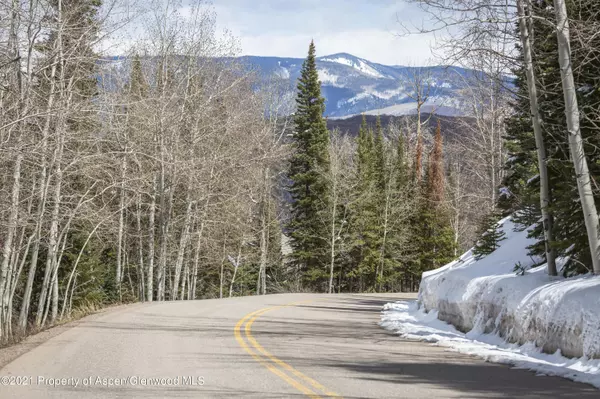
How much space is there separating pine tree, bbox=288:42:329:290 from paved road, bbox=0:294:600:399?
30852mm

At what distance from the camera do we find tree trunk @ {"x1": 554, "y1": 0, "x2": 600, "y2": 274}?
33.6ft

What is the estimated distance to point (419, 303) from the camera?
767 inches

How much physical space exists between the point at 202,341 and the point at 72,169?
11067 mm

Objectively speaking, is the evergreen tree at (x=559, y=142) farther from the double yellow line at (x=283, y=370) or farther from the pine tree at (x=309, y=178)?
the pine tree at (x=309, y=178)

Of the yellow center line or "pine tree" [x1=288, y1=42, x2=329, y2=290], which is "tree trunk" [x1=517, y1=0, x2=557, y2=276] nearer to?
the yellow center line

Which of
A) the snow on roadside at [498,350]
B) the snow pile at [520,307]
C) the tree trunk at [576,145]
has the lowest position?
the snow on roadside at [498,350]

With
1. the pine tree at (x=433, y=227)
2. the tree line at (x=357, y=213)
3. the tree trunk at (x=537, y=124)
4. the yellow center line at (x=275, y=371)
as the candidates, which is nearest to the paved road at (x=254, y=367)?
the yellow center line at (x=275, y=371)

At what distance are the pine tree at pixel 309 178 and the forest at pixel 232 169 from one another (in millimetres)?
163

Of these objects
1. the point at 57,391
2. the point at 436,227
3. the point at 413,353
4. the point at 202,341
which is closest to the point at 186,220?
the point at 202,341

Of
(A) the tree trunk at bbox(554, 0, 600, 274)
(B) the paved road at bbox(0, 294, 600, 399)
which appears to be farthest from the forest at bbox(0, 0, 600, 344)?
(B) the paved road at bbox(0, 294, 600, 399)

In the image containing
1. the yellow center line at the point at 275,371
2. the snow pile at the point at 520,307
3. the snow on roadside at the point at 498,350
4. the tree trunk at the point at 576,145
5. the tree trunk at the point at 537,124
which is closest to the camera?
the yellow center line at the point at 275,371

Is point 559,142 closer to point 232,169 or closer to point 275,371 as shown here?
point 275,371

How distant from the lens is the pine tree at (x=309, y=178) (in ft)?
146

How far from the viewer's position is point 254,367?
8148mm
